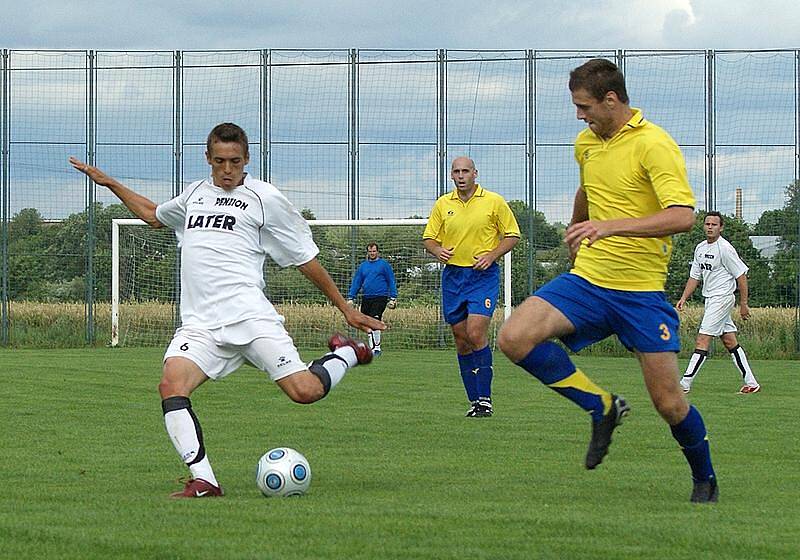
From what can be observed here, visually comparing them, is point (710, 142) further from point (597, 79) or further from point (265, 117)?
point (597, 79)

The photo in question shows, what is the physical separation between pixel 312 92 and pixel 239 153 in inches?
1016

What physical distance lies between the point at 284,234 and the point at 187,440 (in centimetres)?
125

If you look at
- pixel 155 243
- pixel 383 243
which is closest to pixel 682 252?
pixel 383 243

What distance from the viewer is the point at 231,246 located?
719 centimetres

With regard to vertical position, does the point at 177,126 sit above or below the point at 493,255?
above

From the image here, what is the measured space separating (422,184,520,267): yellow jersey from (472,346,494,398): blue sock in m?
0.84

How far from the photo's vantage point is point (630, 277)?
682cm

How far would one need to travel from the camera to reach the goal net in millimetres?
29547

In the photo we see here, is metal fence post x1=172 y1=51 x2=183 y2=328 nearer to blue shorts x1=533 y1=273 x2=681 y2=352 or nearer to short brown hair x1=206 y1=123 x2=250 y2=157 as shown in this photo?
short brown hair x1=206 y1=123 x2=250 y2=157

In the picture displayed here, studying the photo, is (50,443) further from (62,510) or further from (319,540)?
(319,540)

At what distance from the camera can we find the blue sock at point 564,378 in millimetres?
6910

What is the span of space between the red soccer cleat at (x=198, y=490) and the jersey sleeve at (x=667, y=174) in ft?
8.60

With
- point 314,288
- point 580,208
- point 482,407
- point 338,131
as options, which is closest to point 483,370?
point 482,407

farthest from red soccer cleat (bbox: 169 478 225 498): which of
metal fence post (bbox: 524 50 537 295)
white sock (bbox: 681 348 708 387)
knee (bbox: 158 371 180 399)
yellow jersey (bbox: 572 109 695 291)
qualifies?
metal fence post (bbox: 524 50 537 295)
